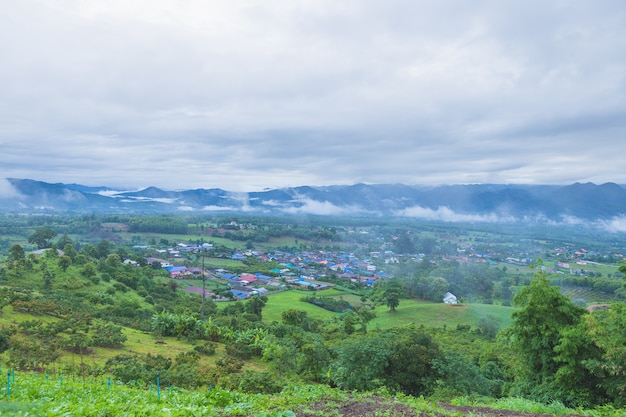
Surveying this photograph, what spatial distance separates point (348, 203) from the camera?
196m

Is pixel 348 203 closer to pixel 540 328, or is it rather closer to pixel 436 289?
pixel 436 289

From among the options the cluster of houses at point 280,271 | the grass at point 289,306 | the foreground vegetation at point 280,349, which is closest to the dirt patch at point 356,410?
the foreground vegetation at point 280,349

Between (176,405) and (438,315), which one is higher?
(176,405)

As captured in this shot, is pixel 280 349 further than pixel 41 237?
No

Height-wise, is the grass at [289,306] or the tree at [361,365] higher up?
the tree at [361,365]

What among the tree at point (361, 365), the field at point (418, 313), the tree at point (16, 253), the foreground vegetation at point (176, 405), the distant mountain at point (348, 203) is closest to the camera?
the foreground vegetation at point (176, 405)

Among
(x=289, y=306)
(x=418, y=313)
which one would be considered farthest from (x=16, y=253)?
(x=418, y=313)

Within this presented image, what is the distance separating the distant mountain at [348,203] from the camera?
159m

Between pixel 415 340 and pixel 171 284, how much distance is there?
31468 millimetres

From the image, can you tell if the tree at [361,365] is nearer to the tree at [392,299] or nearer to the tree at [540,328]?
the tree at [540,328]

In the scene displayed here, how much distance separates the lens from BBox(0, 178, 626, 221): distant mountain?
15938 centimetres

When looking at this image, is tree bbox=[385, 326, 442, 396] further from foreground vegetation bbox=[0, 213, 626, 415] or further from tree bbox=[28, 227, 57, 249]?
tree bbox=[28, 227, 57, 249]

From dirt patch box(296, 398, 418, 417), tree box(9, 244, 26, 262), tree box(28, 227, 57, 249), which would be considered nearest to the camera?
dirt patch box(296, 398, 418, 417)

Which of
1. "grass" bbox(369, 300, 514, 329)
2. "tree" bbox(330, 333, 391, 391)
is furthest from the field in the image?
"tree" bbox(330, 333, 391, 391)
